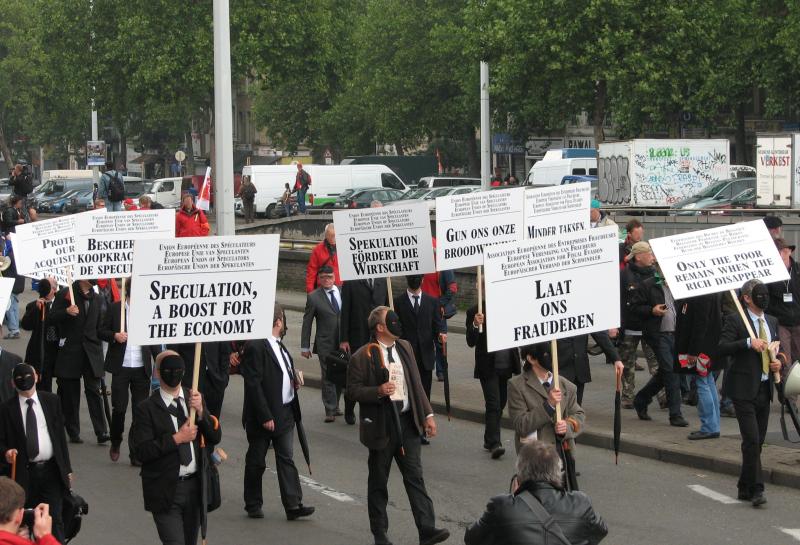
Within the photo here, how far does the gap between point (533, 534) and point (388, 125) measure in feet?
193

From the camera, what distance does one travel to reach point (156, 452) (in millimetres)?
7844

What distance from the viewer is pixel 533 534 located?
5.74 metres

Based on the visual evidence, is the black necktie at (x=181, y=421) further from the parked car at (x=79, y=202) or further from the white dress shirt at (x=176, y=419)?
the parked car at (x=79, y=202)

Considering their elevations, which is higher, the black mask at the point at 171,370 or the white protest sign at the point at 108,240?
the white protest sign at the point at 108,240

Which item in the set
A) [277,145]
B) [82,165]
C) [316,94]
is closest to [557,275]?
[316,94]

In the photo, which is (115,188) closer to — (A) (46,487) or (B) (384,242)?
(B) (384,242)

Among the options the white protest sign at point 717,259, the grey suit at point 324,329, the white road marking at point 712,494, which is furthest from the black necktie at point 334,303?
the white road marking at point 712,494

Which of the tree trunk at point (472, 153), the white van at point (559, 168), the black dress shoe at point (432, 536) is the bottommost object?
the black dress shoe at point (432, 536)

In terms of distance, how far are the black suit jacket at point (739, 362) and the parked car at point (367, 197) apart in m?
36.8

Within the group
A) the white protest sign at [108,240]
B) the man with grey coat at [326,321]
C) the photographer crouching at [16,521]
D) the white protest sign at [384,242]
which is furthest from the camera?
the man with grey coat at [326,321]

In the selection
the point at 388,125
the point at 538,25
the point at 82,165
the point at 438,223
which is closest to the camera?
the point at 438,223

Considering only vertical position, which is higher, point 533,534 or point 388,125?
point 388,125

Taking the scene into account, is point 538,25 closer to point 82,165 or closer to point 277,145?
point 277,145

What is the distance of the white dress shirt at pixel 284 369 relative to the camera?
9945 mm
